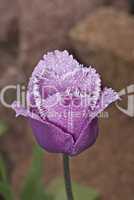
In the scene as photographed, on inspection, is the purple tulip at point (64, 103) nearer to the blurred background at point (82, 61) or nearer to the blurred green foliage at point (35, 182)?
the blurred green foliage at point (35, 182)

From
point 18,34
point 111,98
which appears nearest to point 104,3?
point 18,34

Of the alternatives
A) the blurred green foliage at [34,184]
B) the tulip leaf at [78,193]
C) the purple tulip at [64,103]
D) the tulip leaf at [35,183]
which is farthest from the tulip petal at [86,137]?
the tulip leaf at [78,193]

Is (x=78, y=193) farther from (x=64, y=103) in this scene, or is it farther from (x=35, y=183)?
(x=64, y=103)

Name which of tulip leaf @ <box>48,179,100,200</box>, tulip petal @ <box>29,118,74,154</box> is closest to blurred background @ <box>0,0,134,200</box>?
tulip leaf @ <box>48,179,100,200</box>

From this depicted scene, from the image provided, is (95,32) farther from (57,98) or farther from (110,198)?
(57,98)

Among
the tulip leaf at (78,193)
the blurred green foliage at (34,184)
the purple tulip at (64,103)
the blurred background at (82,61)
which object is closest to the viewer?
the purple tulip at (64,103)
